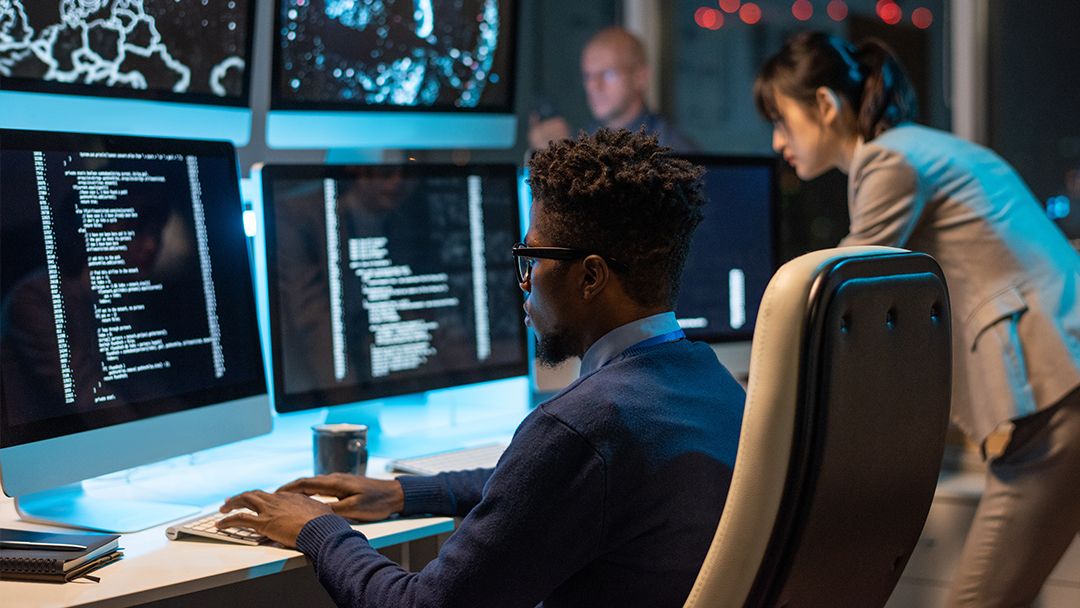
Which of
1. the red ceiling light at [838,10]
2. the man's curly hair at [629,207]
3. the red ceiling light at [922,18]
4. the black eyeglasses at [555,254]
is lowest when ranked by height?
the black eyeglasses at [555,254]

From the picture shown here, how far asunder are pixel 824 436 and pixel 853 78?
1.52 metres

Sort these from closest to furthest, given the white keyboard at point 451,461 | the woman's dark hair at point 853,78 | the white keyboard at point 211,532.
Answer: the white keyboard at point 211,532 → the white keyboard at point 451,461 → the woman's dark hair at point 853,78

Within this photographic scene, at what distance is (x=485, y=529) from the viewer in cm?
95

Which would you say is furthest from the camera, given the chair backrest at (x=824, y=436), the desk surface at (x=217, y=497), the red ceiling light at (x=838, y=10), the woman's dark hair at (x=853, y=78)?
the red ceiling light at (x=838, y=10)

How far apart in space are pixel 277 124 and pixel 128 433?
2.44 feet

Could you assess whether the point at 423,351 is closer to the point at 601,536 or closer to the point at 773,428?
the point at 601,536

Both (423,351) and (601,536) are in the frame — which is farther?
(423,351)

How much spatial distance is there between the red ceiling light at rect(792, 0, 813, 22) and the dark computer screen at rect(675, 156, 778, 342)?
1976 millimetres

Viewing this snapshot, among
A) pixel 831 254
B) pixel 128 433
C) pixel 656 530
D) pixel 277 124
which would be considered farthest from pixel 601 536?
pixel 277 124

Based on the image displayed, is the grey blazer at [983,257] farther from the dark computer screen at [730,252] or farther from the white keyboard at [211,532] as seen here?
the white keyboard at [211,532]

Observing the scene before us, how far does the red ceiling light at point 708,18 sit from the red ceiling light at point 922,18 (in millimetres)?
996

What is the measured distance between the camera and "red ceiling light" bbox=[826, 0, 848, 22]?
371 centimetres

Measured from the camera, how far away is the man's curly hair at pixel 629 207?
1.07 meters

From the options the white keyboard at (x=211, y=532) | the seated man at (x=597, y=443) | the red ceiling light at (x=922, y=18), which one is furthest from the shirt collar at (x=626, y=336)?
the red ceiling light at (x=922, y=18)
